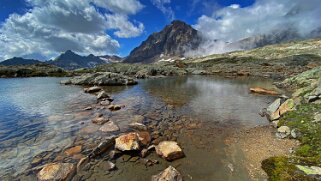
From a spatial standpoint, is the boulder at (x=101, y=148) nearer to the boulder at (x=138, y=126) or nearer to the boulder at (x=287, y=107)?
the boulder at (x=138, y=126)

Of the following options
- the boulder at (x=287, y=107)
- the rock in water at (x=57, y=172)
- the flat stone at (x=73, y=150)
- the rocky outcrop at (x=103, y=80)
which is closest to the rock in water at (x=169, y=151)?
the rock in water at (x=57, y=172)

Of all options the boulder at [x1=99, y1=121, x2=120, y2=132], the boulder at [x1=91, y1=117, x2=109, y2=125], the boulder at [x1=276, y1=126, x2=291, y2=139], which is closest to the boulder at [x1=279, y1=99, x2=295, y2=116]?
→ the boulder at [x1=276, y1=126, x2=291, y2=139]

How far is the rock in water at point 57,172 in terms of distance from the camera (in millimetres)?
9235

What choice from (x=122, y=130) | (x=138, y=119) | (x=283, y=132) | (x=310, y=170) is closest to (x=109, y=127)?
(x=122, y=130)

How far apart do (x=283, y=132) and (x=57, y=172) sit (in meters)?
15.3

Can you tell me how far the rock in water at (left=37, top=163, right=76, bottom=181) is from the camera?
30.3 ft

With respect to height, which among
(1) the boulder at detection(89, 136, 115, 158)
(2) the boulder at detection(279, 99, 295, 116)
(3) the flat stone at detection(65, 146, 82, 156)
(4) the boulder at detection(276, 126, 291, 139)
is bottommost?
(3) the flat stone at detection(65, 146, 82, 156)

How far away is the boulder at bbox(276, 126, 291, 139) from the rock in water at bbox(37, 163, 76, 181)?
14087 millimetres

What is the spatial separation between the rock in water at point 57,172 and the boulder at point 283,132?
46.2ft

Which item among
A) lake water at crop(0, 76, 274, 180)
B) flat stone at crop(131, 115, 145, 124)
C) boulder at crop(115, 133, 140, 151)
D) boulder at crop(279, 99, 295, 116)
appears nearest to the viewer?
lake water at crop(0, 76, 274, 180)

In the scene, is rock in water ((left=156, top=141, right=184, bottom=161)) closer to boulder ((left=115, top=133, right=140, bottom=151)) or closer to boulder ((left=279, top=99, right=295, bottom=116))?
boulder ((left=115, top=133, right=140, bottom=151))

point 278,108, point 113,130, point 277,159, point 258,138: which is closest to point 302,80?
point 278,108

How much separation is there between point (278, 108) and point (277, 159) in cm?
996

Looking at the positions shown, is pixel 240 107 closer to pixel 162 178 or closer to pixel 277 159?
pixel 277 159
